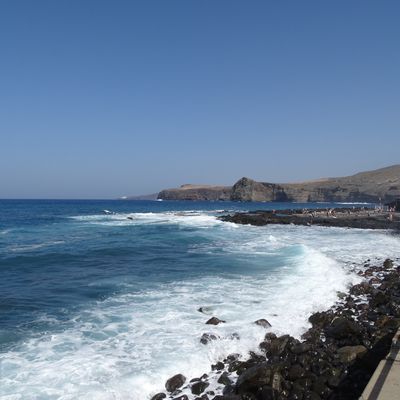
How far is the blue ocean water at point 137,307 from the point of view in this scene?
8109mm

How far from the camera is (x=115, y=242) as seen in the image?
97.5ft

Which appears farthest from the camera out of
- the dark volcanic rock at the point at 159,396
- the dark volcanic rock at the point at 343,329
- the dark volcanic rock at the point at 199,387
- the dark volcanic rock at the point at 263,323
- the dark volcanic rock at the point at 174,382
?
the dark volcanic rock at the point at 263,323

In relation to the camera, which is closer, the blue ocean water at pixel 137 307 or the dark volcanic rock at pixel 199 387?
the dark volcanic rock at pixel 199 387

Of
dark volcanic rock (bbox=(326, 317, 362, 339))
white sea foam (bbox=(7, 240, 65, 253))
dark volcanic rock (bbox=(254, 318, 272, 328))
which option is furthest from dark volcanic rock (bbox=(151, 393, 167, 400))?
white sea foam (bbox=(7, 240, 65, 253))

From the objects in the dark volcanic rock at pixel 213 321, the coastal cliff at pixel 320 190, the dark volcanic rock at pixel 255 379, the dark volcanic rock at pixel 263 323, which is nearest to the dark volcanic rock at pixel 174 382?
the dark volcanic rock at pixel 255 379

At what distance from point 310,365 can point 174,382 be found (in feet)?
8.70

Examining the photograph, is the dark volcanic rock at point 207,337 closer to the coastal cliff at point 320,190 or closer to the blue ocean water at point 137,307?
the blue ocean water at point 137,307

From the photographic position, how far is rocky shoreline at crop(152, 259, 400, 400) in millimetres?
7158

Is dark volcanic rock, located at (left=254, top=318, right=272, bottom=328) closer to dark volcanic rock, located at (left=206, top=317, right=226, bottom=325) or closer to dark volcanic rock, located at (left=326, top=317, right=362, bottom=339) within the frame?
dark volcanic rock, located at (left=206, top=317, right=226, bottom=325)

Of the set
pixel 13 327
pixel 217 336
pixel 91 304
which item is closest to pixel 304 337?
pixel 217 336

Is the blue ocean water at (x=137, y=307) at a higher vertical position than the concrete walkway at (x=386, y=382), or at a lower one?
lower

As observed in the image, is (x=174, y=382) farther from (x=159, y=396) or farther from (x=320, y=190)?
(x=320, y=190)

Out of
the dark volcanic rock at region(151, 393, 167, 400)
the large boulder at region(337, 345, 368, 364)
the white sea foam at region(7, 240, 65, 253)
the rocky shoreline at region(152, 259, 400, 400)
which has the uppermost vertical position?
the white sea foam at region(7, 240, 65, 253)

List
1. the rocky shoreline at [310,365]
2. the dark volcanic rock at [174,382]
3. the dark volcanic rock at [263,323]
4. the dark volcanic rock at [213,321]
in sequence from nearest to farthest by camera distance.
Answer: the rocky shoreline at [310,365] → the dark volcanic rock at [174,382] → the dark volcanic rock at [263,323] → the dark volcanic rock at [213,321]
